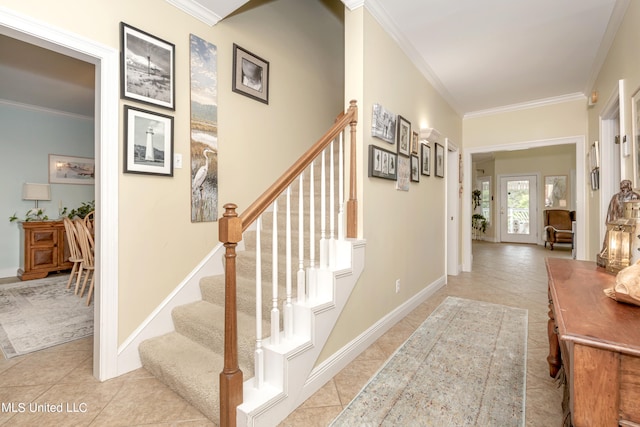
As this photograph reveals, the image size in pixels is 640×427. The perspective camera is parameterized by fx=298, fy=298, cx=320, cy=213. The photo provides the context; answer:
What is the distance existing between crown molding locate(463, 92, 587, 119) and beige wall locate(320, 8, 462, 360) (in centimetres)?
165

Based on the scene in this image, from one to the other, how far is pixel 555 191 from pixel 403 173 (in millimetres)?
8212

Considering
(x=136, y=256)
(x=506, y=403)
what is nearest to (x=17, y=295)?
(x=136, y=256)

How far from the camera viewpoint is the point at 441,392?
177 cm

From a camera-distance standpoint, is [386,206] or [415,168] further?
[415,168]

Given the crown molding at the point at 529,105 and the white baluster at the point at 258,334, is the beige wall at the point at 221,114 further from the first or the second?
the crown molding at the point at 529,105

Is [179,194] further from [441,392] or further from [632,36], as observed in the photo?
[632,36]

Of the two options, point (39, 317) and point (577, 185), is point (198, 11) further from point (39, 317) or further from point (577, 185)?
point (577, 185)

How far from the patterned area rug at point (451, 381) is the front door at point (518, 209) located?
772cm

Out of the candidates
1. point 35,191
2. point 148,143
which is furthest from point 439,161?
point 35,191

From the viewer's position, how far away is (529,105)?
15.1 feet

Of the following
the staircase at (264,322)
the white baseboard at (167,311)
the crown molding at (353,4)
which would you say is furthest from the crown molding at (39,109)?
the crown molding at (353,4)

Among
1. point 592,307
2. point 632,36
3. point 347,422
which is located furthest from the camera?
point 632,36

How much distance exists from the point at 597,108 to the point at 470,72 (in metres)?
1.60

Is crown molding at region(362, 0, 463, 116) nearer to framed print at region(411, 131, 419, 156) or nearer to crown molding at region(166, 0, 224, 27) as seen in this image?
framed print at region(411, 131, 419, 156)
